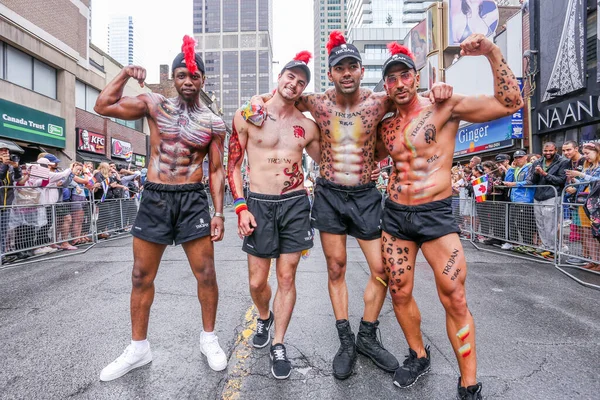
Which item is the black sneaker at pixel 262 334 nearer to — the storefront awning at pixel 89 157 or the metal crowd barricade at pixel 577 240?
the metal crowd barricade at pixel 577 240

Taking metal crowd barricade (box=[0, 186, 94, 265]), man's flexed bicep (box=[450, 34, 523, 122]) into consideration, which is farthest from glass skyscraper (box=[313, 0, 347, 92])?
man's flexed bicep (box=[450, 34, 523, 122])

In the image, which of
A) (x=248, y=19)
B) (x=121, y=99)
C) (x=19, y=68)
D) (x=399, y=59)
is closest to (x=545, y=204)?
(x=399, y=59)

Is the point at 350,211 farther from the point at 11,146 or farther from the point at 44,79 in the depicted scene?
the point at 44,79

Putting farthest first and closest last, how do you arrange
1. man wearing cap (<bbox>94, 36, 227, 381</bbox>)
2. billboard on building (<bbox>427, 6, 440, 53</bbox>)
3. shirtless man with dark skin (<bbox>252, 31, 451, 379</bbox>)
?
billboard on building (<bbox>427, 6, 440, 53</bbox>) < shirtless man with dark skin (<bbox>252, 31, 451, 379</bbox>) < man wearing cap (<bbox>94, 36, 227, 381</bbox>)

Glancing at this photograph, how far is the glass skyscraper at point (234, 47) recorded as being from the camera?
137000mm

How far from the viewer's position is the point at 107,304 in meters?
3.96

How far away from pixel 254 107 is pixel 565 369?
3.01 m

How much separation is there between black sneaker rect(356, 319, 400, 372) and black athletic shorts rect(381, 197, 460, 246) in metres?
0.81

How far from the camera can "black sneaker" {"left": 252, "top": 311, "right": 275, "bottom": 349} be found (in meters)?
2.89

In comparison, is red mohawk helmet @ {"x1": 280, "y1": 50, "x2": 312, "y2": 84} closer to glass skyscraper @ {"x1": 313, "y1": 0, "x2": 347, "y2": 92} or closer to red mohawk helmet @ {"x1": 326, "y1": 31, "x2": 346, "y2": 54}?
red mohawk helmet @ {"x1": 326, "y1": 31, "x2": 346, "y2": 54}

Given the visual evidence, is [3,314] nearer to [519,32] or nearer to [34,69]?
[34,69]

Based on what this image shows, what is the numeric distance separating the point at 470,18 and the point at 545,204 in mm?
22957

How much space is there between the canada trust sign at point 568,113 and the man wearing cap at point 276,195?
1265 centimetres

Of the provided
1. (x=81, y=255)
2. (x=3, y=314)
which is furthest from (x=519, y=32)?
(x=3, y=314)
